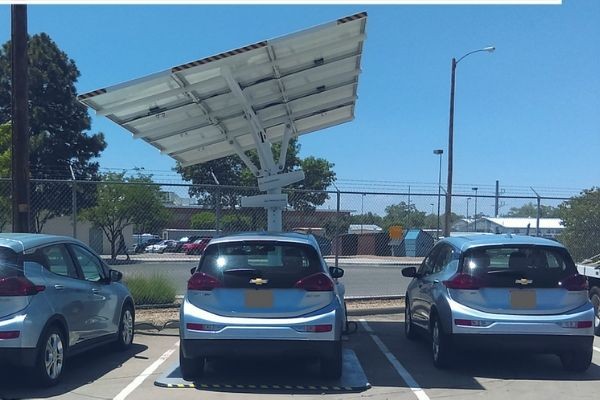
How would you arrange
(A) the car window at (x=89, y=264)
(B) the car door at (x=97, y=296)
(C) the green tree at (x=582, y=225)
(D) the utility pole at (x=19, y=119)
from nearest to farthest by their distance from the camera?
1. (B) the car door at (x=97, y=296)
2. (A) the car window at (x=89, y=264)
3. (D) the utility pole at (x=19, y=119)
4. (C) the green tree at (x=582, y=225)

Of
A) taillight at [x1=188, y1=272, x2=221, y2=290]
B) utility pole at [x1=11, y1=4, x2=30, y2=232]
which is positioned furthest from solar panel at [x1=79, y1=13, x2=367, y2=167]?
taillight at [x1=188, y1=272, x2=221, y2=290]

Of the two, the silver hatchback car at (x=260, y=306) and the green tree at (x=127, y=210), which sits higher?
the green tree at (x=127, y=210)

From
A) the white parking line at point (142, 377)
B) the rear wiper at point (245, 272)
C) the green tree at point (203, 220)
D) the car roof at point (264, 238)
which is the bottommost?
the white parking line at point (142, 377)

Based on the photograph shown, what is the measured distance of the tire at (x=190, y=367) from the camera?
754 cm

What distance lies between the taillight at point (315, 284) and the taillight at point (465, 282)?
1678mm

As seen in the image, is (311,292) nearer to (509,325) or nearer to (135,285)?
(509,325)

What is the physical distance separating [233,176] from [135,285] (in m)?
42.2

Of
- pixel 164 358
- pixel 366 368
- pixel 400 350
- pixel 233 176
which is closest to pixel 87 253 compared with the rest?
pixel 164 358

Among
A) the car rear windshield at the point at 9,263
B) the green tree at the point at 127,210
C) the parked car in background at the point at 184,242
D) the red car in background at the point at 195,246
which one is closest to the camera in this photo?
the car rear windshield at the point at 9,263

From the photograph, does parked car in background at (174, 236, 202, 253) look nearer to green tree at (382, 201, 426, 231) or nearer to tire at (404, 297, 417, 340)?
green tree at (382, 201, 426, 231)

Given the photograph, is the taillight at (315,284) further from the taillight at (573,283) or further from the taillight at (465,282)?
the taillight at (573,283)

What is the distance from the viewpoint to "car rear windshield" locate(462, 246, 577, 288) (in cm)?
799

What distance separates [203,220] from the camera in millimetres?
14570

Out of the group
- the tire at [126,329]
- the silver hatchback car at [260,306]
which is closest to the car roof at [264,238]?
the silver hatchback car at [260,306]
